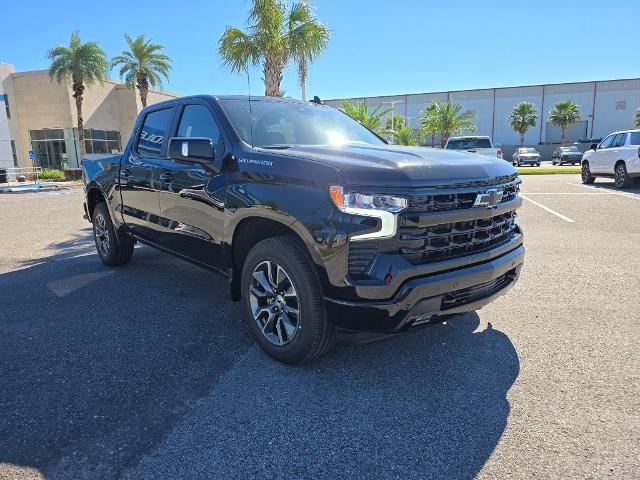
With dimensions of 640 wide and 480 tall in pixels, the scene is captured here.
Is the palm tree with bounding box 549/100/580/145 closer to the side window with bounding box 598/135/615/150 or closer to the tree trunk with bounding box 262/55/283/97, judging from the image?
the side window with bounding box 598/135/615/150

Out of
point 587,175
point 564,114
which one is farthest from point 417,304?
point 564,114

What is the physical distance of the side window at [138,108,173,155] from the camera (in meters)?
4.50

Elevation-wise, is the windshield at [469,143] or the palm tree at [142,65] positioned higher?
the palm tree at [142,65]

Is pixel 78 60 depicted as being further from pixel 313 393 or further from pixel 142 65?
pixel 313 393

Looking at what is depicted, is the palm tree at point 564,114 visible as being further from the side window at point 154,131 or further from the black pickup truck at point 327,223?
the side window at point 154,131

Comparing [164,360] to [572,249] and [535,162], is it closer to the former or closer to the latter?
[572,249]

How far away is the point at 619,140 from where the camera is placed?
14.8 meters

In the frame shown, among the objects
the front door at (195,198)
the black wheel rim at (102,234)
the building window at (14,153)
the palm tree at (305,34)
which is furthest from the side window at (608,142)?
the building window at (14,153)

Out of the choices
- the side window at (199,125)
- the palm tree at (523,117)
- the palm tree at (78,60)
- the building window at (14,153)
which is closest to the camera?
the side window at (199,125)

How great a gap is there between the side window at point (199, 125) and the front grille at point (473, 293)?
2.01 meters

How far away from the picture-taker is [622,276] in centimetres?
526

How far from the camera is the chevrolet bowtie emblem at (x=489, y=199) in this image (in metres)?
2.97

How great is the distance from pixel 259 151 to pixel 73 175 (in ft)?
92.6

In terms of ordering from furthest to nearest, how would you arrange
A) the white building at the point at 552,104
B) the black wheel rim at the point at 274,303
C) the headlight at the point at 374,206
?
the white building at the point at 552,104 → the black wheel rim at the point at 274,303 → the headlight at the point at 374,206
